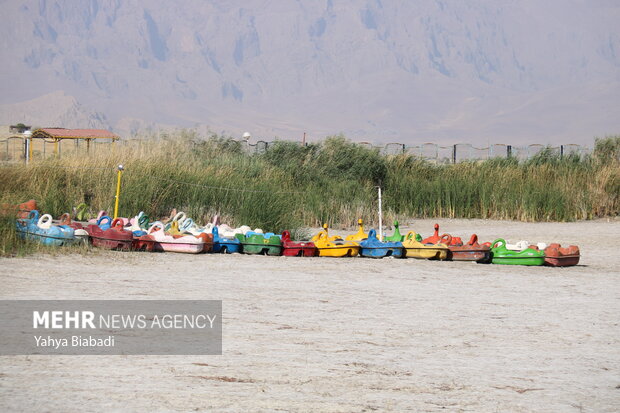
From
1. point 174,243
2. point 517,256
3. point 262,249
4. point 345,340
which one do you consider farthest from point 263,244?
point 345,340

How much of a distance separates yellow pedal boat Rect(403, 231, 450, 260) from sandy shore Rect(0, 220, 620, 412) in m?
0.74

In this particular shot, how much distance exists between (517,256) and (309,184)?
13.2 metres

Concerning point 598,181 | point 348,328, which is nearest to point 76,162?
point 348,328

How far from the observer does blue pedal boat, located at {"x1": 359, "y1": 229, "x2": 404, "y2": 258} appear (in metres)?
18.5

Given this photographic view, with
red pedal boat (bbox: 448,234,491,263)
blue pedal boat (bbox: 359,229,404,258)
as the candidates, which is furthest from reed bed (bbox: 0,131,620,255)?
red pedal boat (bbox: 448,234,491,263)

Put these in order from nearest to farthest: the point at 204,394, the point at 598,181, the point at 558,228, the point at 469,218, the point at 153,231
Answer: the point at 204,394
the point at 153,231
the point at 558,228
the point at 469,218
the point at 598,181

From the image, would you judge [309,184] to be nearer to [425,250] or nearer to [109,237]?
[425,250]

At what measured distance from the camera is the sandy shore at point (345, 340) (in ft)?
25.6

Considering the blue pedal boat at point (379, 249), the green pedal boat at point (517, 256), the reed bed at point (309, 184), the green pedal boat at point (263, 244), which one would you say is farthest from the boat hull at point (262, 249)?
the reed bed at point (309, 184)

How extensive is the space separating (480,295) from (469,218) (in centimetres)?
1802

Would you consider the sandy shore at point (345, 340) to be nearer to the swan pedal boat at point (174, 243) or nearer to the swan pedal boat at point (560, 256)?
the swan pedal boat at point (560, 256)

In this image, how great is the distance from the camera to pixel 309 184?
30938mm

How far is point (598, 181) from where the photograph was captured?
35.7 metres

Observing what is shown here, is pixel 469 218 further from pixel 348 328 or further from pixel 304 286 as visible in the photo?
pixel 348 328
